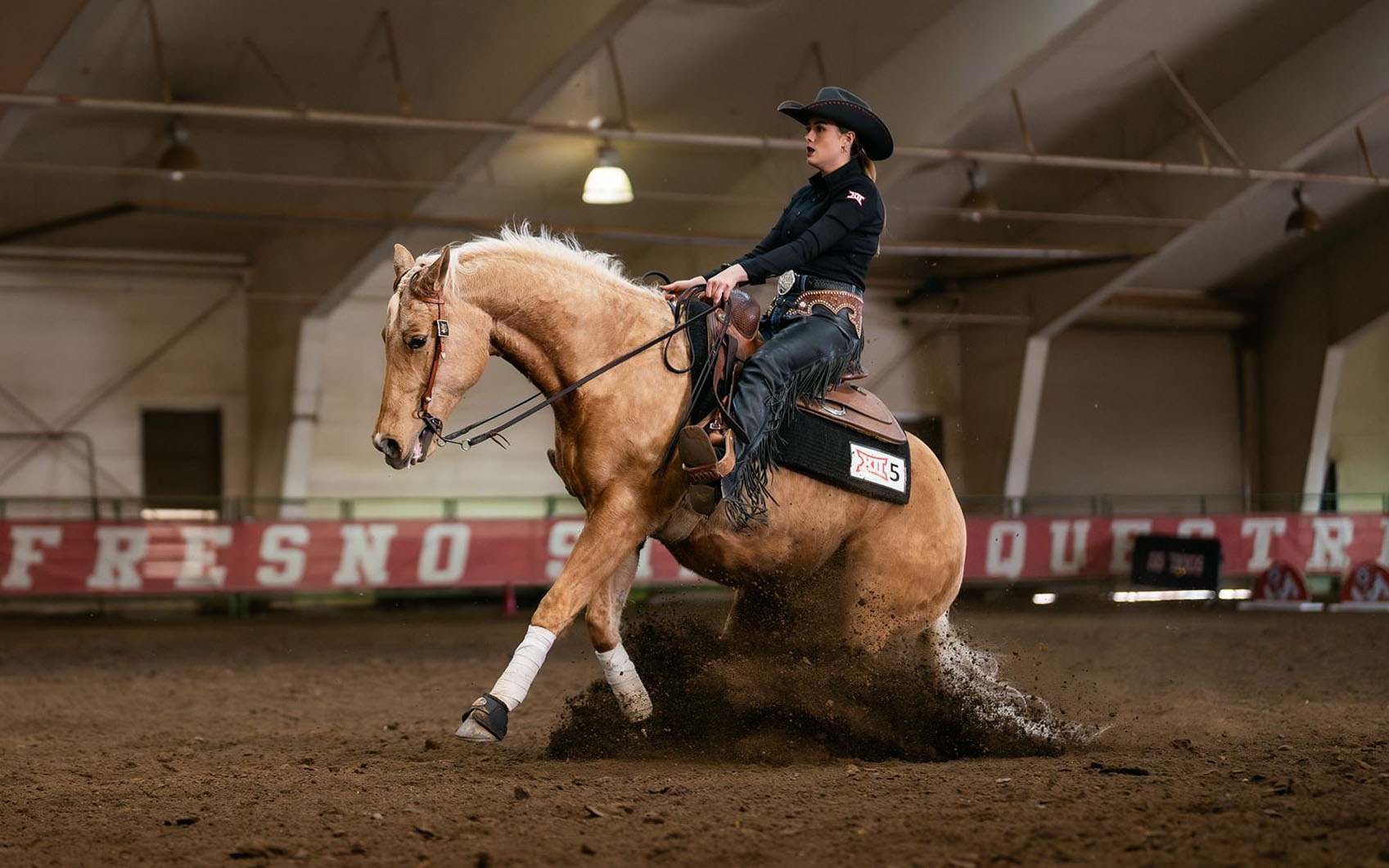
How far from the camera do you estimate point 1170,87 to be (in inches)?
670

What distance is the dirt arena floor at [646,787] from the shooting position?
370 cm

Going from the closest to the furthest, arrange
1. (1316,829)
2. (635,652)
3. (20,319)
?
(1316,829) < (635,652) < (20,319)

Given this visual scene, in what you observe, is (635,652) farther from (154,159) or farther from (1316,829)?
(154,159)

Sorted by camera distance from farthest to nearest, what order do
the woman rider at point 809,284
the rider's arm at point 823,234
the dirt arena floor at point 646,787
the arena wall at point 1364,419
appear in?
the arena wall at point 1364,419 < the rider's arm at point 823,234 < the woman rider at point 809,284 < the dirt arena floor at point 646,787

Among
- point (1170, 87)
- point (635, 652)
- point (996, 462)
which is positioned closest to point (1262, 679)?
point (635, 652)

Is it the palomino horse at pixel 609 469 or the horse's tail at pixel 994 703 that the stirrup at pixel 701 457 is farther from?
the horse's tail at pixel 994 703

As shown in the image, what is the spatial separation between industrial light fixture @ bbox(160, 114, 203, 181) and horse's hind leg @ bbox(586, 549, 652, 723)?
10497 millimetres

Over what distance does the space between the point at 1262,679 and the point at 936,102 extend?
791 centimetres

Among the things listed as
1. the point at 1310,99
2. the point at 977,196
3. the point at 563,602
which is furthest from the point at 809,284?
the point at 1310,99

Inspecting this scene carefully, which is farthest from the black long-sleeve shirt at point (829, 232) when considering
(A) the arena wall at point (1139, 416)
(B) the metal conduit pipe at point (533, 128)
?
(A) the arena wall at point (1139, 416)

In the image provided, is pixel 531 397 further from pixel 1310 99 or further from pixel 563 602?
pixel 1310 99

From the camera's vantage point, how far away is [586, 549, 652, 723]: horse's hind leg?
5.39 metres

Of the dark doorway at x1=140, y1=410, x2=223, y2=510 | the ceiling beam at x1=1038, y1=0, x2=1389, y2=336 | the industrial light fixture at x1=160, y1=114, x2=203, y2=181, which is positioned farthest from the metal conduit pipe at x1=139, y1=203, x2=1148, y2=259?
the dark doorway at x1=140, y1=410, x2=223, y2=510

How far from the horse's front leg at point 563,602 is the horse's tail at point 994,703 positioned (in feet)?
5.71
